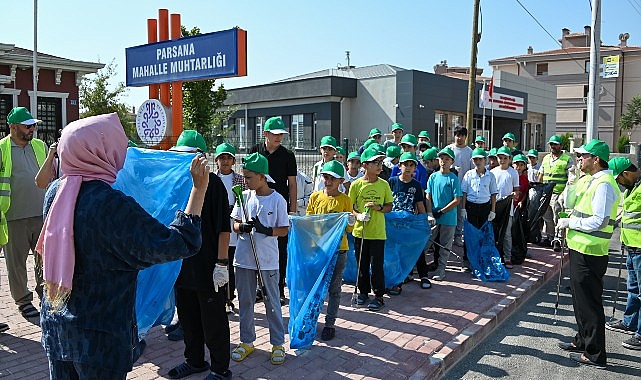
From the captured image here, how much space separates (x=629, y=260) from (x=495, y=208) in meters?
3.09

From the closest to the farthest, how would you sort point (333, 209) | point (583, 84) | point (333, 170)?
point (333, 170), point (333, 209), point (583, 84)

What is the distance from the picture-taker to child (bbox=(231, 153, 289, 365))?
4652 millimetres

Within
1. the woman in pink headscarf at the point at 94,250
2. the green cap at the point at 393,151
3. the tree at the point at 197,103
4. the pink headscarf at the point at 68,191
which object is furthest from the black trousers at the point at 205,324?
the tree at the point at 197,103

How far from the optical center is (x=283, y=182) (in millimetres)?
6352

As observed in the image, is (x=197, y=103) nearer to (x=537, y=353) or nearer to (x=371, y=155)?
(x=371, y=155)

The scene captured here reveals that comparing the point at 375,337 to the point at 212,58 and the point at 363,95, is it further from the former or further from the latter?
the point at 363,95

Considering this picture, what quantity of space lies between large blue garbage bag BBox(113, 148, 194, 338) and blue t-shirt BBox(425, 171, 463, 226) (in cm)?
459

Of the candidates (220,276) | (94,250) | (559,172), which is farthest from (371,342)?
(559,172)

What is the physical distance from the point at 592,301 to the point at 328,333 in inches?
104

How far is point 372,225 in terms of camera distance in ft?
20.4

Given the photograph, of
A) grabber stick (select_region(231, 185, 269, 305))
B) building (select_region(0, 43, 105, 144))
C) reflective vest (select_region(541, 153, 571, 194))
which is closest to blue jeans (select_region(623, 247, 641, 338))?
grabber stick (select_region(231, 185, 269, 305))

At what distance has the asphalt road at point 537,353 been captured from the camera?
190 inches

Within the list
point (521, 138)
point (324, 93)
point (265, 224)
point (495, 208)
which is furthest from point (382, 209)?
point (521, 138)

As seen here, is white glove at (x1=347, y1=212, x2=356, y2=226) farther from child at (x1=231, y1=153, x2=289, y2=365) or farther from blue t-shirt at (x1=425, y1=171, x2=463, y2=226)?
blue t-shirt at (x1=425, y1=171, x2=463, y2=226)
